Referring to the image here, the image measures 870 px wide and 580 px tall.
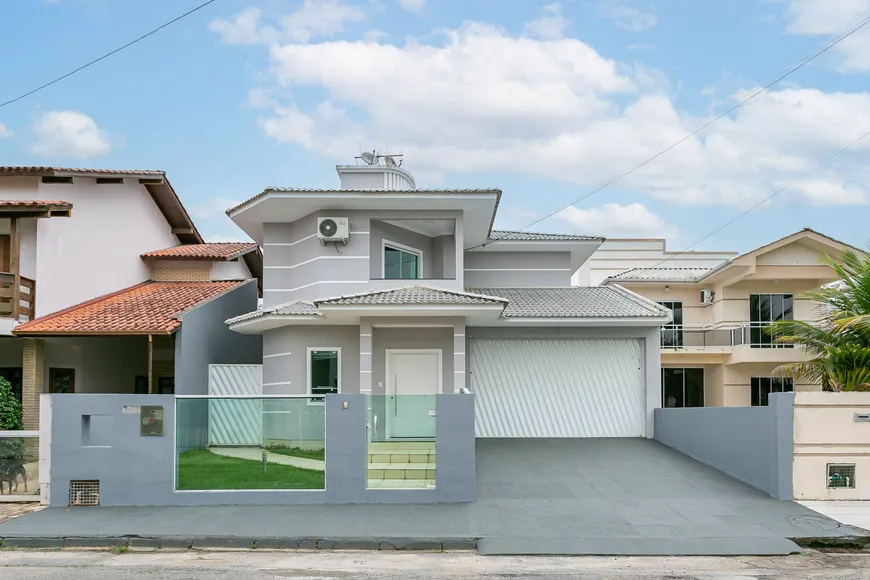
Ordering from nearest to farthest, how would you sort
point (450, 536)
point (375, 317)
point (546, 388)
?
point (450, 536) < point (375, 317) < point (546, 388)

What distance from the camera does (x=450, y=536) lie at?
10750 mm

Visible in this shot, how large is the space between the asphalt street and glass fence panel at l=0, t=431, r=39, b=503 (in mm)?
2992

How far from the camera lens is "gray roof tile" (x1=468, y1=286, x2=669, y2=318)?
18.5 m

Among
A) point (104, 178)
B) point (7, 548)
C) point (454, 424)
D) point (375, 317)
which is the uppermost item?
point (104, 178)

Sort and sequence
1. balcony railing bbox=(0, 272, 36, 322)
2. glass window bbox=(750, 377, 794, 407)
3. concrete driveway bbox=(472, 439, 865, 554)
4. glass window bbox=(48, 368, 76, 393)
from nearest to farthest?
concrete driveway bbox=(472, 439, 865, 554), balcony railing bbox=(0, 272, 36, 322), glass window bbox=(48, 368, 76, 393), glass window bbox=(750, 377, 794, 407)

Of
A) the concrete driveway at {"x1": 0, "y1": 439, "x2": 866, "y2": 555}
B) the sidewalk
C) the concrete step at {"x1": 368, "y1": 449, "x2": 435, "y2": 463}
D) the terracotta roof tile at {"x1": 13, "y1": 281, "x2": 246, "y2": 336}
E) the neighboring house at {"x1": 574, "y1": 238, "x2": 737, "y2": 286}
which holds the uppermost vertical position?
the neighboring house at {"x1": 574, "y1": 238, "x2": 737, "y2": 286}

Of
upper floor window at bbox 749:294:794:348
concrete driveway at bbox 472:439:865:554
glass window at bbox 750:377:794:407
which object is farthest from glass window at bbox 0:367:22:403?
glass window at bbox 750:377:794:407

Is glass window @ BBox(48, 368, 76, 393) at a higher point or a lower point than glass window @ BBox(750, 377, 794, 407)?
higher

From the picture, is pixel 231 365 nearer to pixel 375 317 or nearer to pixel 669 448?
pixel 375 317

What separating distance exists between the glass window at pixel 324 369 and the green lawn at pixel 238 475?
4.94 m

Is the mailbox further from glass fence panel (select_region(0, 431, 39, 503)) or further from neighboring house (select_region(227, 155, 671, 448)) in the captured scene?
neighboring house (select_region(227, 155, 671, 448))

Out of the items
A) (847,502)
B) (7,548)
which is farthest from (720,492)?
(7,548)

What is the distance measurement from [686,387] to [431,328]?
1423 cm

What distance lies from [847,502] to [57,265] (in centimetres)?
1789
